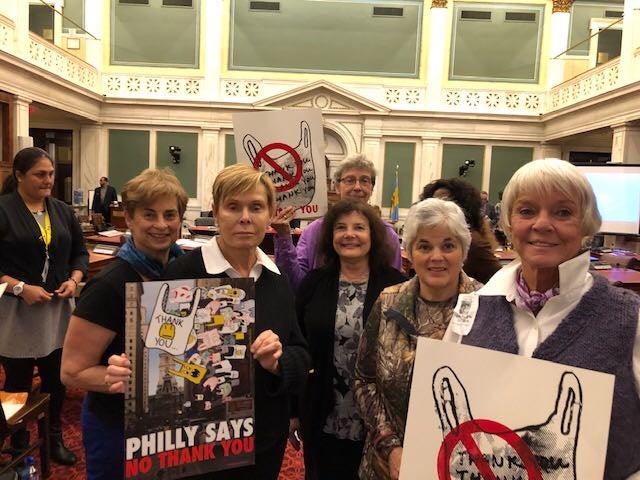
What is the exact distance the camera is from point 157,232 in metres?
1.46

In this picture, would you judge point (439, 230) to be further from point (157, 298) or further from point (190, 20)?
point (190, 20)

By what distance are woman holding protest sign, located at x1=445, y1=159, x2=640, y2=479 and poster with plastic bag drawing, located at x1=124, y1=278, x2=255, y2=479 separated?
57cm

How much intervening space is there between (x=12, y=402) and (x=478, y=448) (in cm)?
237

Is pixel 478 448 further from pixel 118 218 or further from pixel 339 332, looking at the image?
pixel 118 218

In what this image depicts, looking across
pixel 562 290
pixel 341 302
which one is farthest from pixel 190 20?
pixel 562 290

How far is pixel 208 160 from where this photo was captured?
1332cm

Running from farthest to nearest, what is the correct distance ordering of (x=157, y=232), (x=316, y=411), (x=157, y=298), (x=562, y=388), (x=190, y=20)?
(x=190, y=20), (x=316, y=411), (x=157, y=232), (x=157, y=298), (x=562, y=388)

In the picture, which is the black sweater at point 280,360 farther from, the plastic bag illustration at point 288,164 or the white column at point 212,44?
the white column at point 212,44

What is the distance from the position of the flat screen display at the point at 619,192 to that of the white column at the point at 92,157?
12.2m

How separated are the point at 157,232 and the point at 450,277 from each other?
0.91 m

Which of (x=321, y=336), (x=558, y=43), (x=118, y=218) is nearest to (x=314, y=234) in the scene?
(x=321, y=336)

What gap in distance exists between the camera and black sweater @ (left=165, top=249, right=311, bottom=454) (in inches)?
56.7

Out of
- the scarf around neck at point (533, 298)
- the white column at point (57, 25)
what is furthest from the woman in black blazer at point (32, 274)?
the white column at point (57, 25)

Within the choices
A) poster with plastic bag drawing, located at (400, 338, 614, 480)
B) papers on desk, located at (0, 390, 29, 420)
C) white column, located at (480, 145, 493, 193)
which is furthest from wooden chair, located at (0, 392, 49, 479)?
white column, located at (480, 145, 493, 193)
